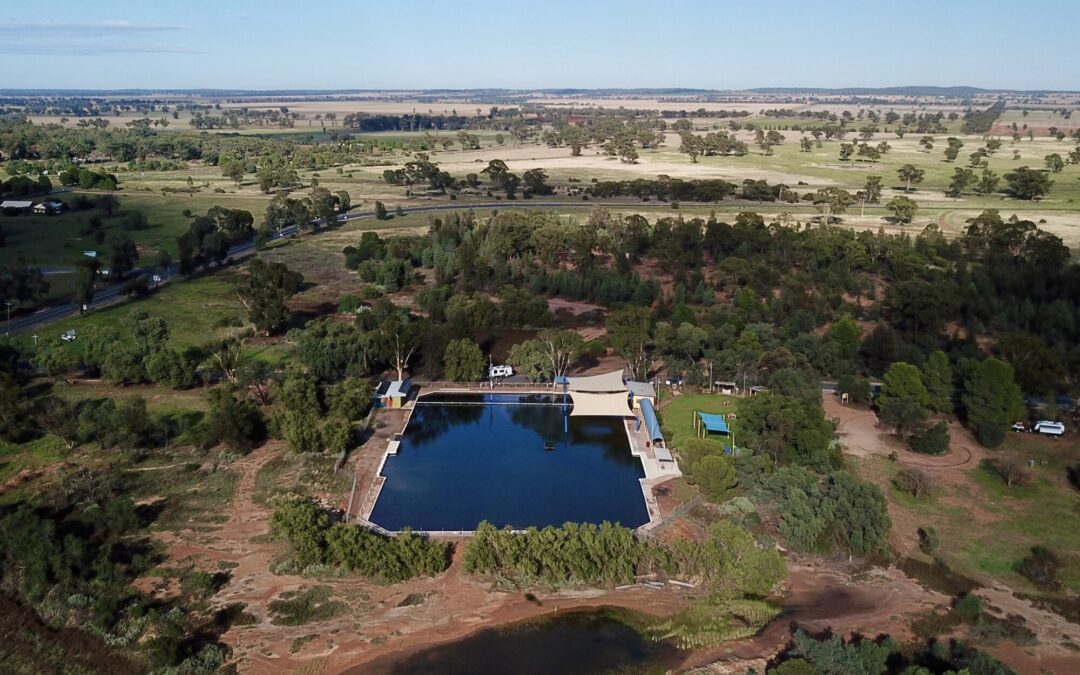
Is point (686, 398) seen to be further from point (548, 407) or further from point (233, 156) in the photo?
point (233, 156)

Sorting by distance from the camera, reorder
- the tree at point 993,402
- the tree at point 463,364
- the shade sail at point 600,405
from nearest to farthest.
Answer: the tree at point 993,402
the shade sail at point 600,405
the tree at point 463,364

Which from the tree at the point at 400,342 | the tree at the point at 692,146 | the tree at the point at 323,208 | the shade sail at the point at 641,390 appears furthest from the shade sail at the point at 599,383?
the tree at the point at 692,146

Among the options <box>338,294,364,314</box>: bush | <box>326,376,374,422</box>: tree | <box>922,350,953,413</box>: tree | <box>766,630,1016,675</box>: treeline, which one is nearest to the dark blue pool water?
<box>326,376,374,422</box>: tree

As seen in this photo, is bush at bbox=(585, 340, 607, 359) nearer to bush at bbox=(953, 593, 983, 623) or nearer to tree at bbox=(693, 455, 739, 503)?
tree at bbox=(693, 455, 739, 503)

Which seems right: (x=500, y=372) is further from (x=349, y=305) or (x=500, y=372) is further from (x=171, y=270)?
(x=171, y=270)

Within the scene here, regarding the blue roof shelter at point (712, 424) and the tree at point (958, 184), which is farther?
the tree at point (958, 184)

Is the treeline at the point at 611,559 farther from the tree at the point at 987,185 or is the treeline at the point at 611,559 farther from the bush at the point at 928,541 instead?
the tree at the point at 987,185
